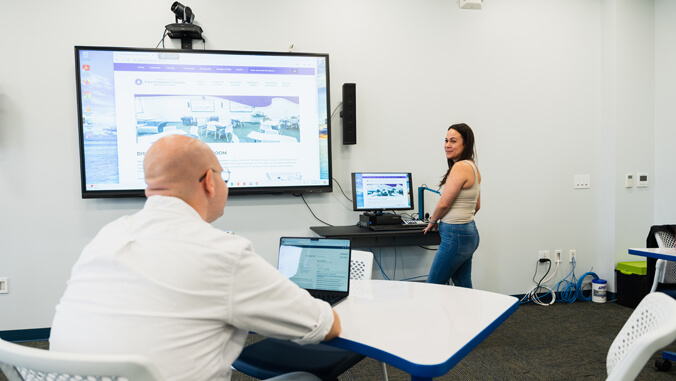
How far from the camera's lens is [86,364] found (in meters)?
0.76

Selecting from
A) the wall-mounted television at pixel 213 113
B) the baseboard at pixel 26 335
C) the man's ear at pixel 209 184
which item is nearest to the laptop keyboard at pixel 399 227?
the wall-mounted television at pixel 213 113

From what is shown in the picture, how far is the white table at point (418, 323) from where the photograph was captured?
43.4 inches

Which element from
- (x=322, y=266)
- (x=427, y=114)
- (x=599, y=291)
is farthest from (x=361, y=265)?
(x=599, y=291)

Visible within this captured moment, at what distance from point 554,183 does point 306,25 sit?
2.75 meters

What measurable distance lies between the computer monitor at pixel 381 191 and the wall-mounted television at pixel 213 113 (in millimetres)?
264

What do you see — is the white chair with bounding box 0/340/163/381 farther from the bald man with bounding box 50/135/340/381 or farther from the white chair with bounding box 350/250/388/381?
the white chair with bounding box 350/250/388/381

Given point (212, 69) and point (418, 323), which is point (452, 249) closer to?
point (418, 323)

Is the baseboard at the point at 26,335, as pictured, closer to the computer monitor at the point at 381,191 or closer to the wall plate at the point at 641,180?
the computer monitor at the point at 381,191

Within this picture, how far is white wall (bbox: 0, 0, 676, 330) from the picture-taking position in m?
3.17

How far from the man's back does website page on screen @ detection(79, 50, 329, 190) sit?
235cm

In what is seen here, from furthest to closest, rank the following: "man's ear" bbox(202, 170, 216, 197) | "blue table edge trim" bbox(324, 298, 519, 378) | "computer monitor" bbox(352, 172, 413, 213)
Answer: "computer monitor" bbox(352, 172, 413, 213)
"man's ear" bbox(202, 170, 216, 197)
"blue table edge trim" bbox(324, 298, 519, 378)

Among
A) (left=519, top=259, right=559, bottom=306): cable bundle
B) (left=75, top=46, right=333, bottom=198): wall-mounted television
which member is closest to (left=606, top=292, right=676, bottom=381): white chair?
(left=75, top=46, right=333, bottom=198): wall-mounted television

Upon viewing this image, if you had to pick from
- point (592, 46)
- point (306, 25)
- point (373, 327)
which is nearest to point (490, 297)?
point (373, 327)

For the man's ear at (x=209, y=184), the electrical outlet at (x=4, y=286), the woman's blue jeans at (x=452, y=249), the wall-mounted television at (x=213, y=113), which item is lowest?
the electrical outlet at (x=4, y=286)
